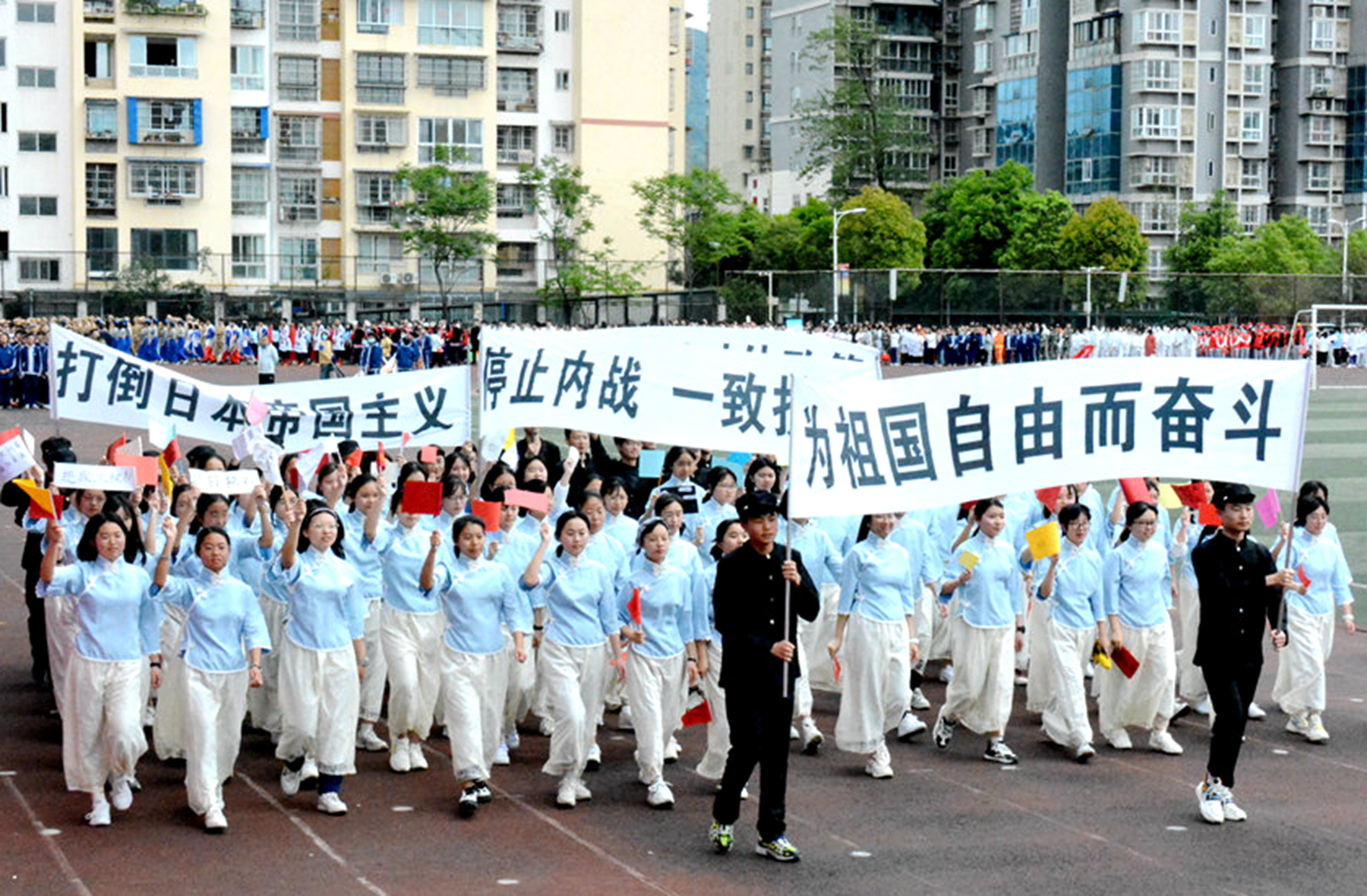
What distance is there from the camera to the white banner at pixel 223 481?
10836 mm

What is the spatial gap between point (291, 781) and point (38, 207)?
58022 mm

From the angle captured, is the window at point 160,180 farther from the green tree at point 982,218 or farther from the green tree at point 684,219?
the green tree at point 982,218

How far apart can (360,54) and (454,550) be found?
195 ft

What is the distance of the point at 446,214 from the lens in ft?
211

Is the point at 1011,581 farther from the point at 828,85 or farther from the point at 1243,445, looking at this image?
the point at 828,85

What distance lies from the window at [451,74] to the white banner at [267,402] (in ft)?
183

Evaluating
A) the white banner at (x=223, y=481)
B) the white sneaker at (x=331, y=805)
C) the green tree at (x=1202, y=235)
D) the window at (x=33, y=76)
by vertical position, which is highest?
the window at (x=33, y=76)

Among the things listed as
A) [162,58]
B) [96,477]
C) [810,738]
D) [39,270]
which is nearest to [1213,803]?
[810,738]

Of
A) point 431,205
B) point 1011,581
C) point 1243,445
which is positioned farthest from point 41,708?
point 431,205

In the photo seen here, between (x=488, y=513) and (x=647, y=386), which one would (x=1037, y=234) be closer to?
(x=647, y=386)

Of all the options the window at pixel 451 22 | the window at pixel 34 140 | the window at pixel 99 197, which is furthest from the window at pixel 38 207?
the window at pixel 451 22

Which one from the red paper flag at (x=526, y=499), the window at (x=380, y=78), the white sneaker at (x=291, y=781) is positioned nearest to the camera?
the white sneaker at (x=291, y=781)

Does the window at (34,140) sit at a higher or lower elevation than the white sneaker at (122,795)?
higher

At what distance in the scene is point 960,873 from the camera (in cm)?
932
